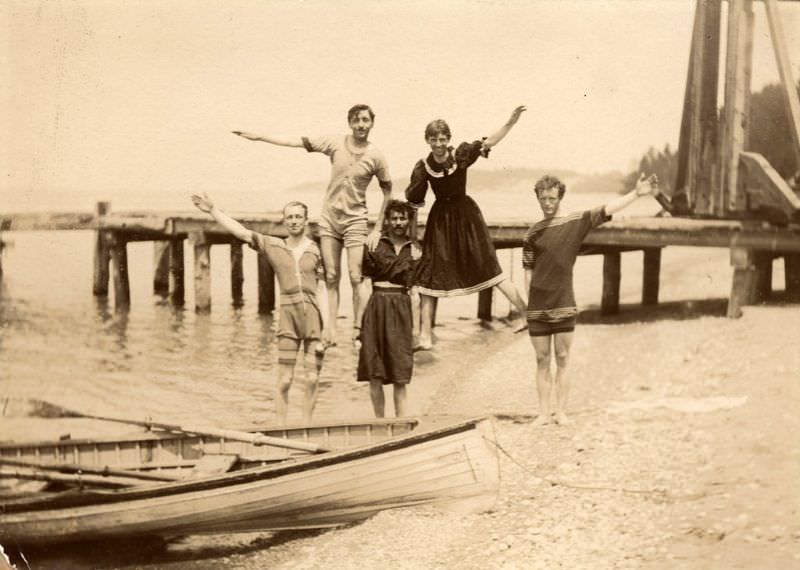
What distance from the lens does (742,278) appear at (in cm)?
792

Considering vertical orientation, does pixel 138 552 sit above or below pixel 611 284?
below

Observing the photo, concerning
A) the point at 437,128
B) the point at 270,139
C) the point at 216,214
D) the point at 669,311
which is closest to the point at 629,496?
the point at 437,128

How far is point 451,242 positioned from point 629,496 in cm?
178

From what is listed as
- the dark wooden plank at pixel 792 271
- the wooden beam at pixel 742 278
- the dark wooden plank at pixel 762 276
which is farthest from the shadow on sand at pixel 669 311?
the wooden beam at pixel 742 278

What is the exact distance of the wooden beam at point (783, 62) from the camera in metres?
6.12

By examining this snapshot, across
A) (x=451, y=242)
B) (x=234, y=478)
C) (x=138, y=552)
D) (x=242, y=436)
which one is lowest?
(x=138, y=552)

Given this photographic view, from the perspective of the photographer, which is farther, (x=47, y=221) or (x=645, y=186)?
(x=47, y=221)

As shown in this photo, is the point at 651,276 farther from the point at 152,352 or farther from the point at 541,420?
the point at 541,420

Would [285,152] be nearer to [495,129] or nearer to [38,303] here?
[495,129]

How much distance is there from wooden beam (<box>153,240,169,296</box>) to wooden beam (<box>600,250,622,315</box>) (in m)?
5.84

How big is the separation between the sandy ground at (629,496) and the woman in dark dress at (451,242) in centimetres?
79

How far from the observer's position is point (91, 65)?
6133 mm

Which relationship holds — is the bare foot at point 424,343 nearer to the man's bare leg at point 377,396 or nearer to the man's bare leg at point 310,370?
the man's bare leg at point 377,396

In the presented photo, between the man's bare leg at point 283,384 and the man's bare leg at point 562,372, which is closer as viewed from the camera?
the man's bare leg at point 562,372
